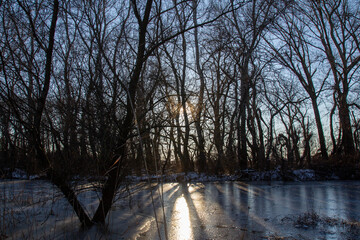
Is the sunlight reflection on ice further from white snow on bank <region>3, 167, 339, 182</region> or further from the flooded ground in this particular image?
white snow on bank <region>3, 167, 339, 182</region>

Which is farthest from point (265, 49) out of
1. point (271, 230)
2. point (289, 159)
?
point (271, 230)

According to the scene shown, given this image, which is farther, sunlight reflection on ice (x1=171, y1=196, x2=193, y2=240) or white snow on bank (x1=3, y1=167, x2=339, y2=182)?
white snow on bank (x1=3, y1=167, x2=339, y2=182)

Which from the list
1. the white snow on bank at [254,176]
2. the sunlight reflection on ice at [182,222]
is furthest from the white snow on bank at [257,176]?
the sunlight reflection on ice at [182,222]

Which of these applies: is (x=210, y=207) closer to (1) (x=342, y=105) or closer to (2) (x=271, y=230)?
(2) (x=271, y=230)

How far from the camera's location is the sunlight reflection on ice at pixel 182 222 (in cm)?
304

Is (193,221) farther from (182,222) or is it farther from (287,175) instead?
(287,175)

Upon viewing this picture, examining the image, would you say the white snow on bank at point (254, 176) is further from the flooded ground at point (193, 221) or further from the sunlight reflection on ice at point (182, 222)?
the flooded ground at point (193, 221)

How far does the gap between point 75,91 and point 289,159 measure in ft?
33.8

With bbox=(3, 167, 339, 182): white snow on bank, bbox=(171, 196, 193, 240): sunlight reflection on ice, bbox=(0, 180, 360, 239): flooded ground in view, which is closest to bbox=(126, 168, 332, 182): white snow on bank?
bbox=(3, 167, 339, 182): white snow on bank

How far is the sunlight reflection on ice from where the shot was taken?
9.99 feet

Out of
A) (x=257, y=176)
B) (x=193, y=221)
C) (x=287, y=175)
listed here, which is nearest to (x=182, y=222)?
(x=193, y=221)

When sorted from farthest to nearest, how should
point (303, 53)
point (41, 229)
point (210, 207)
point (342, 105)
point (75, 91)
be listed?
point (303, 53), point (342, 105), point (210, 207), point (75, 91), point (41, 229)

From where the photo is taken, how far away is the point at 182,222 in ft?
11.7

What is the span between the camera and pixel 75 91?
10.4 ft
